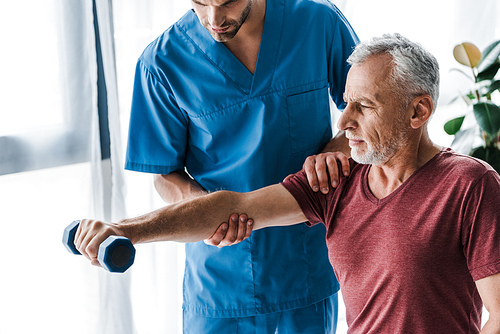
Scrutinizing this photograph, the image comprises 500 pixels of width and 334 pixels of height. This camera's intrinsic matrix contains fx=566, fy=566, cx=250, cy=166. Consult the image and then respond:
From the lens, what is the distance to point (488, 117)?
8.48 feet

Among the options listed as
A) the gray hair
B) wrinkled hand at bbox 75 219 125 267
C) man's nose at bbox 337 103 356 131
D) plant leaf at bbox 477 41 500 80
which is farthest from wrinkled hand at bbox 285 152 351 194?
plant leaf at bbox 477 41 500 80

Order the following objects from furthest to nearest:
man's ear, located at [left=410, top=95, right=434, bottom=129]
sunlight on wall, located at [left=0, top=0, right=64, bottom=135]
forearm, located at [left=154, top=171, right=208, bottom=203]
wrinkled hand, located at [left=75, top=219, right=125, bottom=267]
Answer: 1. sunlight on wall, located at [left=0, top=0, right=64, bottom=135]
2. forearm, located at [left=154, top=171, right=208, bottom=203]
3. man's ear, located at [left=410, top=95, right=434, bottom=129]
4. wrinkled hand, located at [left=75, top=219, right=125, bottom=267]

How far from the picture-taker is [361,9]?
286cm

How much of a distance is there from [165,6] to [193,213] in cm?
103

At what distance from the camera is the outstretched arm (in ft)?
4.29

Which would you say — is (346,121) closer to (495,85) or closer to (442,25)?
(495,85)

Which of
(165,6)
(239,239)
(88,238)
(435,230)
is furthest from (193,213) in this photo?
(165,6)

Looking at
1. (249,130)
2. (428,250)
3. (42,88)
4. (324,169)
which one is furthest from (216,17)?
(42,88)

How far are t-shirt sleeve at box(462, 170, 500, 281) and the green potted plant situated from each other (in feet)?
4.56

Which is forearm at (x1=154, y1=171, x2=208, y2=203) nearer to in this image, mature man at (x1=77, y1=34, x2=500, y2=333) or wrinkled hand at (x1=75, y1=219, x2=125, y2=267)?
mature man at (x1=77, y1=34, x2=500, y2=333)

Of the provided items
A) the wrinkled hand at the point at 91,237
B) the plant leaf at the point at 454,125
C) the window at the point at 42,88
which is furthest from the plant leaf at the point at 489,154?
the wrinkled hand at the point at 91,237

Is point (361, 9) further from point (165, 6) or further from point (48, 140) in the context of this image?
point (48, 140)

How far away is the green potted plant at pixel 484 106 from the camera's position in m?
2.59

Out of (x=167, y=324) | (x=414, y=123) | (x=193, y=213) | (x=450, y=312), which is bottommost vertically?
(x=167, y=324)
